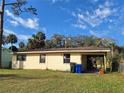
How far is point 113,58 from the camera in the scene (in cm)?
3173

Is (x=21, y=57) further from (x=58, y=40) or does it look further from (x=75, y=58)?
(x=58, y=40)

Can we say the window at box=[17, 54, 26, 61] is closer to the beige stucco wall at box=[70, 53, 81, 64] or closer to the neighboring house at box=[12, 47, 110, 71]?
the neighboring house at box=[12, 47, 110, 71]

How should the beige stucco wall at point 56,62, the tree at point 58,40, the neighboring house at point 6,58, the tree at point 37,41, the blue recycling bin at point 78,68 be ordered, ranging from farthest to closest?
the tree at point 58,40 → the tree at point 37,41 → the neighboring house at point 6,58 → the beige stucco wall at point 56,62 → the blue recycling bin at point 78,68

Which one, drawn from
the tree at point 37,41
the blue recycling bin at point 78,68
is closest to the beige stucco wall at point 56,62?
the blue recycling bin at point 78,68

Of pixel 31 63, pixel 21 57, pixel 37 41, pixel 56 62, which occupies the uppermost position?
pixel 37 41

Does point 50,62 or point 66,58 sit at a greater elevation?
point 66,58

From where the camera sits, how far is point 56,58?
33.8m

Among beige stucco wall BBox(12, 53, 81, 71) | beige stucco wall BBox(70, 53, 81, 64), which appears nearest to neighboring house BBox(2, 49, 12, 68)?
beige stucco wall BBox(12, 53, 81, 71)

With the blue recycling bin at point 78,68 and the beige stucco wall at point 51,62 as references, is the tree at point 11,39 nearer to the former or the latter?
the beige stucco wall at point 51,62

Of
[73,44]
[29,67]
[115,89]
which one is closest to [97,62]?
[29,67]

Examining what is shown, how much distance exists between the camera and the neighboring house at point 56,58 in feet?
105

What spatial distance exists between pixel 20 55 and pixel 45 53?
5.10 meters

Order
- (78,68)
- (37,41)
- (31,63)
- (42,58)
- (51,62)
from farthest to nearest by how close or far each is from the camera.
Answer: (37,41) < (31,63) < (42,58) < (51,62) < (78,68)

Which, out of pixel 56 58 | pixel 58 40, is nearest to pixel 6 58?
pixel 56 58
